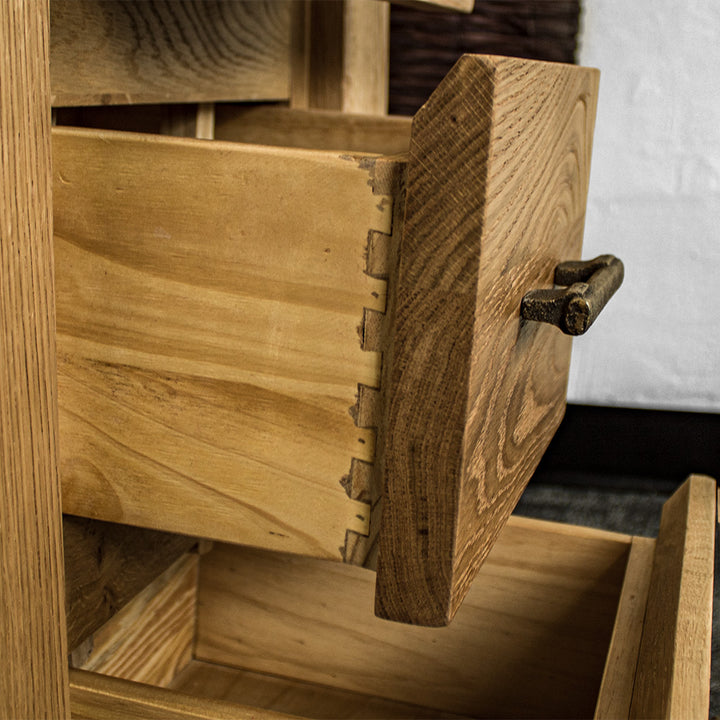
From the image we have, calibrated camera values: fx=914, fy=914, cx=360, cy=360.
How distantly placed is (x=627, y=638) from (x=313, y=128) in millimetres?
599

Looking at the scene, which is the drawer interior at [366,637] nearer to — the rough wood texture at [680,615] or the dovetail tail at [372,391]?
the rough wood texture at [680,615]

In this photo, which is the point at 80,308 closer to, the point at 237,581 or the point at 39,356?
the point at 39,356

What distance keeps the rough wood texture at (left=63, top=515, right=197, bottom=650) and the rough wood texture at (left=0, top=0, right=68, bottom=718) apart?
0.50 ft

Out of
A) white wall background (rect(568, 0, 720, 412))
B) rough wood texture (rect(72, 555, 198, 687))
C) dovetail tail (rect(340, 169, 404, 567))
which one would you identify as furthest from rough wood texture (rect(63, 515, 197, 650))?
white wall background (rect(568, 0, 720, 412))

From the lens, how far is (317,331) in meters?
0.48

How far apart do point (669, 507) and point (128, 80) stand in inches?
24.2

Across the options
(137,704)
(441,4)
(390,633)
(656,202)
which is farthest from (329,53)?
(137,704)

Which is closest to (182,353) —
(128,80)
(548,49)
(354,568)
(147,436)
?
(147,436)

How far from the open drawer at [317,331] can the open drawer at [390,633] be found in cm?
34

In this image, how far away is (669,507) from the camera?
2.84 feet

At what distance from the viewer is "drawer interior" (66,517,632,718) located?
2.87 feet

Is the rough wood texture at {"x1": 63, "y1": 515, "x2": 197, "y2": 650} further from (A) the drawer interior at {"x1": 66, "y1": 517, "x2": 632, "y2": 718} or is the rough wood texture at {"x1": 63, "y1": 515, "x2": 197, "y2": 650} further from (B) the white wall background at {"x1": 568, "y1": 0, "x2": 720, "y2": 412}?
(B) the white wall background at {"x1": 568, "y1": 0, "x2": 720, "y2": 412}

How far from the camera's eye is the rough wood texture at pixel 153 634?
0.86 m

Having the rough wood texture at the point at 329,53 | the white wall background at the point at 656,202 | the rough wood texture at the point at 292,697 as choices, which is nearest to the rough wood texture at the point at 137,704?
the rough wood texture at the point at 292,697
